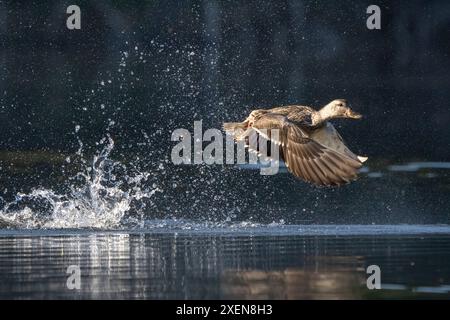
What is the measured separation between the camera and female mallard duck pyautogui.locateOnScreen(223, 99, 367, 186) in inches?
429

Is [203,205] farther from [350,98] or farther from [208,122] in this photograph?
[350,98]

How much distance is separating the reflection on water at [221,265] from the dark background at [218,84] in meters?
2.70

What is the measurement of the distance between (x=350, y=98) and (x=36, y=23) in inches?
175

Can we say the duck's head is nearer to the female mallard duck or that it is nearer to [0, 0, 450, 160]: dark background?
the female mallard duck

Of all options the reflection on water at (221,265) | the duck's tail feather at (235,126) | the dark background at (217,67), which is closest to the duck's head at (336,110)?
the duck's tail feather at (235,126)

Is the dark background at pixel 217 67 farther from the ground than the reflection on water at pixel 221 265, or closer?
farther from the ground

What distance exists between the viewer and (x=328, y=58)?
64.7 feet

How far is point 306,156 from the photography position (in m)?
11.0

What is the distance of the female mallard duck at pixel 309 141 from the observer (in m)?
10.9

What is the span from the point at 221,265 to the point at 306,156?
1.45 metres

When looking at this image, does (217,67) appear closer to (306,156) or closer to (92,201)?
(92,201)

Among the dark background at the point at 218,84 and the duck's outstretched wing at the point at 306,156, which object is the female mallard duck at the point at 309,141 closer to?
the duck's outstretched wing at the point at 306,156

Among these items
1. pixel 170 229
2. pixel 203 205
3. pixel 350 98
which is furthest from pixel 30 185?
pixel 350 98

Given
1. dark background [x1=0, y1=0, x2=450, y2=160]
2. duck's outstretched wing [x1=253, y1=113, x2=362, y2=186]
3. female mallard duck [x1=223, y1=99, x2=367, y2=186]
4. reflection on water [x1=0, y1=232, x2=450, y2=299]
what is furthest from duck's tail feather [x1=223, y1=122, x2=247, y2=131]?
dark background [x1=0, y1=0, x2=450, y2=160]
